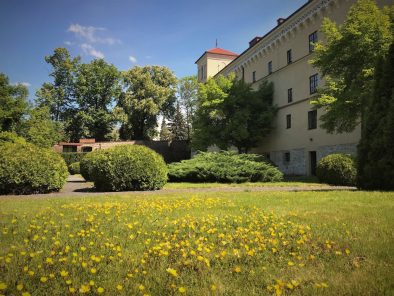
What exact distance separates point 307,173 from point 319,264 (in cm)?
2658

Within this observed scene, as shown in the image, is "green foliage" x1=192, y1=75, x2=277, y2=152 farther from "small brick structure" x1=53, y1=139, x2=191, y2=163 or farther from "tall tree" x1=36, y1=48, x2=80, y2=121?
"tall tree" x1=36, y1=48, x2=80, y2=121

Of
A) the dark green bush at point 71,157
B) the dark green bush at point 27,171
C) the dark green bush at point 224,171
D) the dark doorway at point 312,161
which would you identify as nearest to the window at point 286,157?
the dark doorway at point 312,161

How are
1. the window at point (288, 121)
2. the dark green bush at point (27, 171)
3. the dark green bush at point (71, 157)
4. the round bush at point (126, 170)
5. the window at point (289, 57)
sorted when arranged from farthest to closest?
the dark green bush at point (71, 157) < the window at point (288, 121) < the window at point (289, 57) < the round bush at point (126, 170) < the dark green bush at point (27, 171)

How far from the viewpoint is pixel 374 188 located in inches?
455

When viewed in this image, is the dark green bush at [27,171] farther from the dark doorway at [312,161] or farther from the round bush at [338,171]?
the dark doorway at [312,161]

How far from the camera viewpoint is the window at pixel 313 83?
2839cm

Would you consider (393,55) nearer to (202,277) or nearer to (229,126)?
(202,277)

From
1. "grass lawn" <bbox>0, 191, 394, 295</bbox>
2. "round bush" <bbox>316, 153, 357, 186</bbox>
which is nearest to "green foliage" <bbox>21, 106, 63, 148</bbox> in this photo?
"round bush" <bbox>316, 153, 357, 186</bbox>

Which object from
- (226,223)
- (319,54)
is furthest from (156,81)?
(226,223)

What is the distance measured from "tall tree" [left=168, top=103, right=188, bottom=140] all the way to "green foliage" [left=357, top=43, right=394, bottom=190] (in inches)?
1816

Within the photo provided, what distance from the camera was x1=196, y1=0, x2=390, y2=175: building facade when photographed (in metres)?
26.2

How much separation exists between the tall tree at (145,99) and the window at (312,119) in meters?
28.5

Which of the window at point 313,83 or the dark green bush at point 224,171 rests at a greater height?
the window at point 313,83

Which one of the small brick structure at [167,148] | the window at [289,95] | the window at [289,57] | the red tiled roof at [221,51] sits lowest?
the small brick structure at [167,148]
